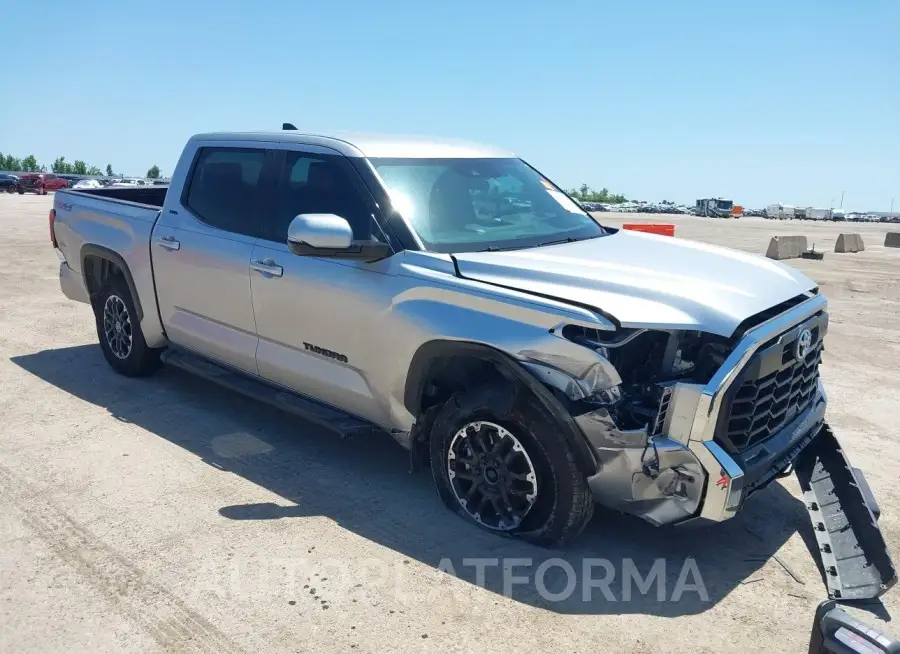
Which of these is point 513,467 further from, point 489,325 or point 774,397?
point 774,397

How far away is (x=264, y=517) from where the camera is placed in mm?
4020

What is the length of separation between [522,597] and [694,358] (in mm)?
1268

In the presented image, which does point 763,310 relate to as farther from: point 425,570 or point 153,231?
point 153,231

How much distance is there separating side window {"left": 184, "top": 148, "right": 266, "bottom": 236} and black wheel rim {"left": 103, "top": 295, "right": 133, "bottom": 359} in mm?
1266

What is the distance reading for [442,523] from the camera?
4.02m

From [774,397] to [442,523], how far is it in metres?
1.71

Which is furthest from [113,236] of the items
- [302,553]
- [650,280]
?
[650,280]

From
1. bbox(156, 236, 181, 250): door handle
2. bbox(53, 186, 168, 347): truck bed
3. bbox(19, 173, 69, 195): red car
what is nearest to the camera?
bbox(156, 236, 181, 250): door handle

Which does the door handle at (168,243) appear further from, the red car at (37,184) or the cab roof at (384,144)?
the red car at (37,184)

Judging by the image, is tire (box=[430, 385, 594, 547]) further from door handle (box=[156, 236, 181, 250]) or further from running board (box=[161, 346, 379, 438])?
door handle (box=[156, 236, 181, 250])

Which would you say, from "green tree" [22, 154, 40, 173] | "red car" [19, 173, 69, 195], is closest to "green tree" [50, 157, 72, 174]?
"green tree" [22, 154, 40, 173]

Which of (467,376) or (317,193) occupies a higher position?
(317,193)

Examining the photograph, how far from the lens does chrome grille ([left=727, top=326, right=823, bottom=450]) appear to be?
338cm

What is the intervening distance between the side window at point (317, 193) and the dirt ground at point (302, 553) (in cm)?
144
